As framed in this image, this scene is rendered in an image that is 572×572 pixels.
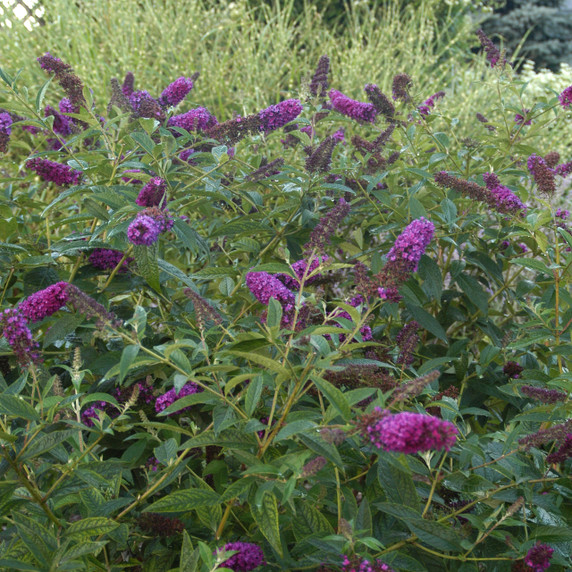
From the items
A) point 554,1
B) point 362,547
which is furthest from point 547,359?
point 554,1

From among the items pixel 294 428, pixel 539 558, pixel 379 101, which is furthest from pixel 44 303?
pixel 379 101

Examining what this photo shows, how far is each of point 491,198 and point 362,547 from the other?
3.10 ft

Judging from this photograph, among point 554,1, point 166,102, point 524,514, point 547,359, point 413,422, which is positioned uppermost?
point 413,422

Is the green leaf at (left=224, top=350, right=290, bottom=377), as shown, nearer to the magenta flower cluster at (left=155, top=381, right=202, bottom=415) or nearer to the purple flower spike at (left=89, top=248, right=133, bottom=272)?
the magenta flower cluster at (left=155, top=381, right=202, bottom=415)

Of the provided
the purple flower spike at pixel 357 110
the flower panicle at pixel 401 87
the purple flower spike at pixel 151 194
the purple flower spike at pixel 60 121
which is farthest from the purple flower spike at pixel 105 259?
the flower panicle at pixel 401 87

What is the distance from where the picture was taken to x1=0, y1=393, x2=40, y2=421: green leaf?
102 centimetres

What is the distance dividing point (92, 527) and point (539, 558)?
0.70 meters

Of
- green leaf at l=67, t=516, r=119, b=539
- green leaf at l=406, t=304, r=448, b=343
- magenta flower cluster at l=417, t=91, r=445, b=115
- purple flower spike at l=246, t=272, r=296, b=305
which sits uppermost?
purple flower spike at l=246, t=272, r=296, b=305

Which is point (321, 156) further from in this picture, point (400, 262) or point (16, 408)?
point (16, 408)

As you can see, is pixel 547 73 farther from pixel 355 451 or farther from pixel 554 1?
pixel 355 451

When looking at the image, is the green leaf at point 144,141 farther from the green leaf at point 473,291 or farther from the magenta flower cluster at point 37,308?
the green leaf at point 473,291

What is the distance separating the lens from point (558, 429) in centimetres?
98

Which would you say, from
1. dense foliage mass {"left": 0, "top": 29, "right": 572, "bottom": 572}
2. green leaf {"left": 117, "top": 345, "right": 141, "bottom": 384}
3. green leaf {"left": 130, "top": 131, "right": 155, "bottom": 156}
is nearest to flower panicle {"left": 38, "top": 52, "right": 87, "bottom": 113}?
dense foliage mass {"left": 0, "top": 29, "right": 572, "bottom": 572}

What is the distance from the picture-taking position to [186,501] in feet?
3.39
